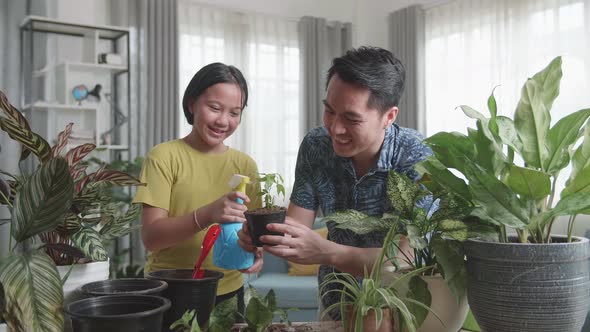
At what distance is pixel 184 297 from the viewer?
1046 millimetres

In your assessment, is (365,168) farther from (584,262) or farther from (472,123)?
(472,123)

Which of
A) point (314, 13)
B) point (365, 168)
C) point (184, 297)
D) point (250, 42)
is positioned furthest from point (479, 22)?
point (184, 297)

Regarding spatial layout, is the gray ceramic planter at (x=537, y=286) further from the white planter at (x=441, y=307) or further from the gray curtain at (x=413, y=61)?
the gray curtain at (x=413, y=61)

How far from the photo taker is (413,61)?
5.42 m

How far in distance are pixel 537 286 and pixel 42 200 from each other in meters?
0.85

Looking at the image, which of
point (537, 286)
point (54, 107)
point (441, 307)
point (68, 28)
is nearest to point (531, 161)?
point (537, 286)

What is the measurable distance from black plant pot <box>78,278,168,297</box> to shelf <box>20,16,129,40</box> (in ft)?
12.0

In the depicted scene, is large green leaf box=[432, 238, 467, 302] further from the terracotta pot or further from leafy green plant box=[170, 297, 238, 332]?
leafy green plant box=[170, 297, 238, 332]

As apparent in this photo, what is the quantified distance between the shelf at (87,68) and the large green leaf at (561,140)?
398cm

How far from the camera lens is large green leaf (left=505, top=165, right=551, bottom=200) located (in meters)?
0.96

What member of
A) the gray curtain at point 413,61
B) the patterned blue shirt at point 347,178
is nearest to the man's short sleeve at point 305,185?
the patterned blue shirt at point 347,178

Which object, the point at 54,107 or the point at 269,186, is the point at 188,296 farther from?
the point at 54,107

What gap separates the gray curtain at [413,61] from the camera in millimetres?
5402

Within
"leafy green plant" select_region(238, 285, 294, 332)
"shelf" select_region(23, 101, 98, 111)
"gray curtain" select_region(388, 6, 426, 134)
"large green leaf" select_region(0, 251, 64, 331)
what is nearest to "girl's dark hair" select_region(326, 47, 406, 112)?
"leafy green plant" select_region(238, 285, 294, 332)
